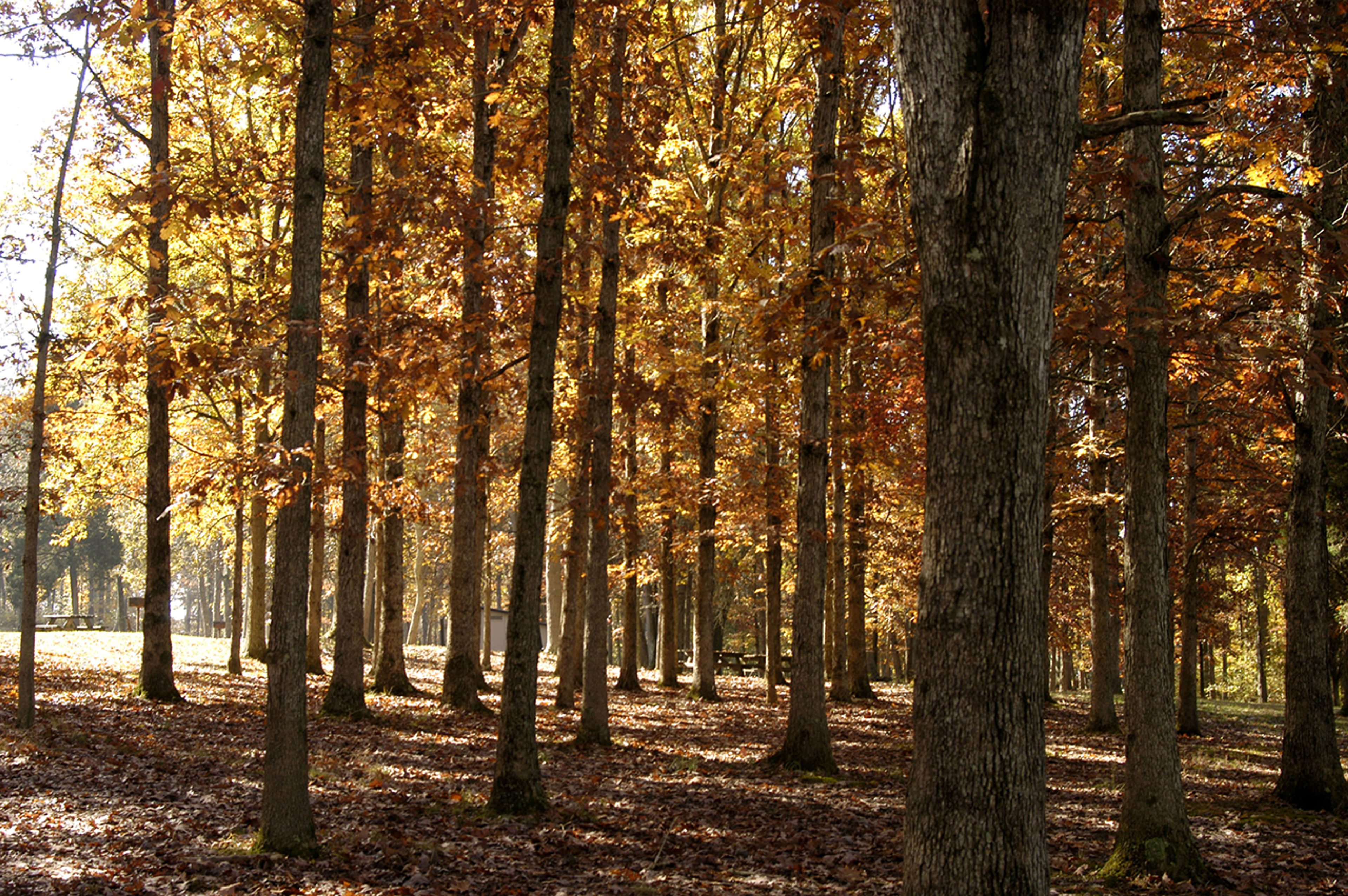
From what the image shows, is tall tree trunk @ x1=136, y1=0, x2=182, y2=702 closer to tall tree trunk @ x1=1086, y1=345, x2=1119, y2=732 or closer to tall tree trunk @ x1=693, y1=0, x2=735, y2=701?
tall tree trunk @ x1=693, y1=0, x2=735, y2=701

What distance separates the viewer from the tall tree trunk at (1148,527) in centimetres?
753

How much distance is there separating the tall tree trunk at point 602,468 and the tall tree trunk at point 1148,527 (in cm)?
635

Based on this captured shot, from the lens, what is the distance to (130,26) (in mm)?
6523

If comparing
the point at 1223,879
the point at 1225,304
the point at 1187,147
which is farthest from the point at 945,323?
the point at 1187,147

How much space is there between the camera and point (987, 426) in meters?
4.53

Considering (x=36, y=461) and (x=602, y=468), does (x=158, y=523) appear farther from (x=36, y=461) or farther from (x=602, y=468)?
(x=602, y=468)

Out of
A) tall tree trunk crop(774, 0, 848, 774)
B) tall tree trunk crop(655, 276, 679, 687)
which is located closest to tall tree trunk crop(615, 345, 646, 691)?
tall tree trunk crop(655, 276, 679, 687)

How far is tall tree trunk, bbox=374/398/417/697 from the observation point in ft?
53.1

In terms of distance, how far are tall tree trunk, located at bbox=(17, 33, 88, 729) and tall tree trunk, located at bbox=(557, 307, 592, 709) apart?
6456mm

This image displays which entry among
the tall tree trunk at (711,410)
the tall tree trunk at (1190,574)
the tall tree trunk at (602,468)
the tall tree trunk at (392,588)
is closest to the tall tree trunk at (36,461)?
the tall tree trunk at (392,588)

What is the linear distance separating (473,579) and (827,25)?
9844 mm

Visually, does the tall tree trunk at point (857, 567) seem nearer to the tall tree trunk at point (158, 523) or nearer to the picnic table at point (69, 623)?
the tall tree trunk at point (158, 523)

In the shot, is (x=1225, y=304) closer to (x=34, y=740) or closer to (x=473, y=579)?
(x=473, y=579)

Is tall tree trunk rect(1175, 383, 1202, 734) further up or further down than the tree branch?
further down
